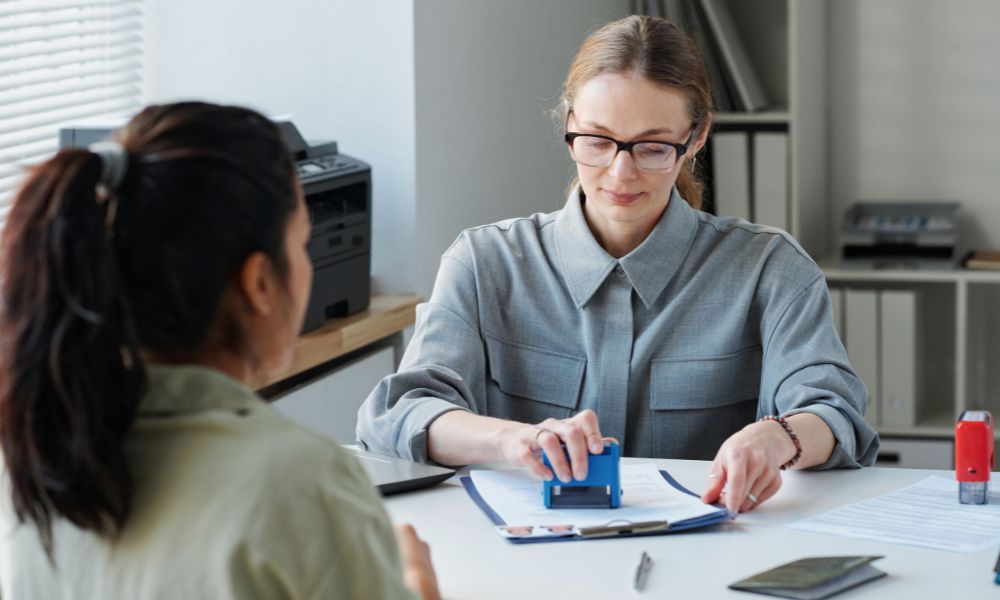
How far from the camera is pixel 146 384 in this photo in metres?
0.90

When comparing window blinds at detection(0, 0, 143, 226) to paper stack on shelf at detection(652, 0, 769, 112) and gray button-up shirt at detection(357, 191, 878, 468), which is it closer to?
gray button-up shirt at detection(357, 191, 878, 468)

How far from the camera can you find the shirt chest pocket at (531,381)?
74.4 inches

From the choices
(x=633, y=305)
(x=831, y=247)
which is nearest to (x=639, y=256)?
(x=633, y=305)

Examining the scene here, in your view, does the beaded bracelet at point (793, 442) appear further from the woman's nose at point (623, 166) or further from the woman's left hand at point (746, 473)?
the woman's nose at point (623, 166)

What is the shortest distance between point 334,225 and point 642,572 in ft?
4.66

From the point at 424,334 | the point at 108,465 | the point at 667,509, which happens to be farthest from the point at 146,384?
the point at 424,334

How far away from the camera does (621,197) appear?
1.84 meters

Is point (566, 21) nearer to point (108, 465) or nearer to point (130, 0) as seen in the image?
point (130, 0)

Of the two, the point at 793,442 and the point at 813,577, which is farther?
the point at 793,442

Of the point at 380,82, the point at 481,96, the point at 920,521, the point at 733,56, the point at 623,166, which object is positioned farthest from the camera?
the point at 733,56

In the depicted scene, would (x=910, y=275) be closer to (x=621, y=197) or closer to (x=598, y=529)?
(x=621, y=197)

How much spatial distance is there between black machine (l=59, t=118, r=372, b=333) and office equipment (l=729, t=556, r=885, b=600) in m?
1.40

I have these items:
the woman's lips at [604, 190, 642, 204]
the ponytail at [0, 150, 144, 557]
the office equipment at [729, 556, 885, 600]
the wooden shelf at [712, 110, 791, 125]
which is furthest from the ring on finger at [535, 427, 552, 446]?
the wooden shelf at [712, 110, 791, 125]

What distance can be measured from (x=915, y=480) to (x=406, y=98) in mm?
1496
